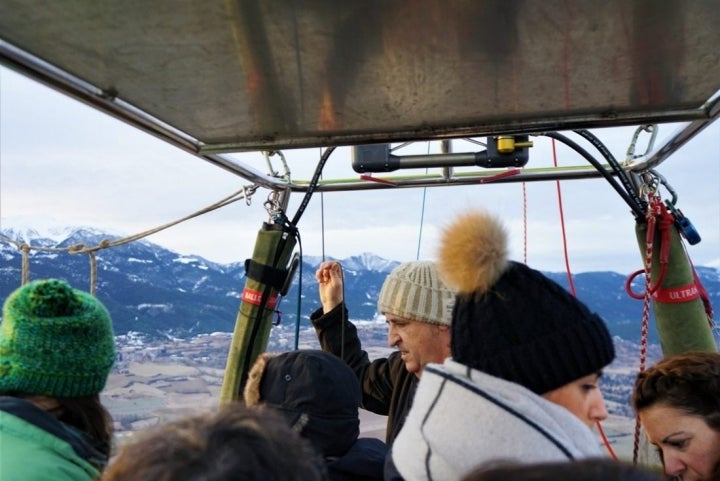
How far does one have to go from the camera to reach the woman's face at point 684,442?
4.87ft

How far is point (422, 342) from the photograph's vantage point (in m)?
1.82

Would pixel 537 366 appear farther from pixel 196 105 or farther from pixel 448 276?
pixel 196 105

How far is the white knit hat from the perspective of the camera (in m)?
1.78

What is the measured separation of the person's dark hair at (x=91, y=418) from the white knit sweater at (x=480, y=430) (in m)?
0.58

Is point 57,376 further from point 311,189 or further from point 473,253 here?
point 311,189

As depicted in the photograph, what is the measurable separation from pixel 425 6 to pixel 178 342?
4108mm

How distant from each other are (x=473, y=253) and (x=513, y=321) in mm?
118

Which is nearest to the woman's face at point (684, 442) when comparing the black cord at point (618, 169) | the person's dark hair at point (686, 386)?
the person's dark hair at point (686, 386)

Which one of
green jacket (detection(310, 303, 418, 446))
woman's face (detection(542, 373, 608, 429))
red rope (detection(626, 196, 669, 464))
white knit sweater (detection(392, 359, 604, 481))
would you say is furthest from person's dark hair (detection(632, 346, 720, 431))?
green jacket (detection(310, 303, 418, 446))

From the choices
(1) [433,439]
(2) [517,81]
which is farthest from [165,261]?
(1) [433,439]

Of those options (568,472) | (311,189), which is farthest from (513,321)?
(311,189)

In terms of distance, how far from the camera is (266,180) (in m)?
2.30

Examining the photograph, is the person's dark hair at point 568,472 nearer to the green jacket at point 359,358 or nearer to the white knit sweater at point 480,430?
the white knit sweater at point 480,430

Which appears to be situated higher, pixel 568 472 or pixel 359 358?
pixel 568 472
